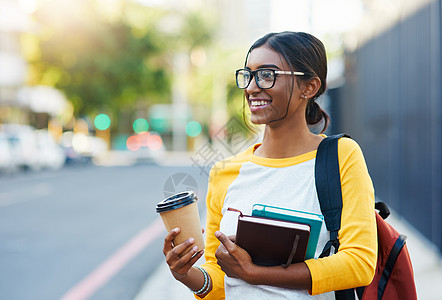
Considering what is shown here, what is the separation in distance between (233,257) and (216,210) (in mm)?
305

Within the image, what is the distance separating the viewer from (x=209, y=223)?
71.9 inches

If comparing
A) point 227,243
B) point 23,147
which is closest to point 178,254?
point 227,243

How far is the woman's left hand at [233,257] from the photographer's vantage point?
150 centimetres

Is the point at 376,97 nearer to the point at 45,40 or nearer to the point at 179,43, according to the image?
the point at 45,40

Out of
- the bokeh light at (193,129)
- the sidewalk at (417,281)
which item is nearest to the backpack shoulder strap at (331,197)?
the sidewalk at (417,281)

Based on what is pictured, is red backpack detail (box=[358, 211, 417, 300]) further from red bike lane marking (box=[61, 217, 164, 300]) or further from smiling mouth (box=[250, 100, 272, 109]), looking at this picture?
red bike lane marking (box=[61, 217, 164, 300])

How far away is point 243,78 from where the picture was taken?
67.9 inches

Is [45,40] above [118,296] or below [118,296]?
above

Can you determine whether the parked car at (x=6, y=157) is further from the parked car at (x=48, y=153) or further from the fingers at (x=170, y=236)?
the fingers at (x=170, y=236)

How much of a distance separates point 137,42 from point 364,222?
30.2 meters

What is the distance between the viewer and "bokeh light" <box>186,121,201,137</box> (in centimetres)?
4528

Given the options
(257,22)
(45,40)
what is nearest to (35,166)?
(45,40)

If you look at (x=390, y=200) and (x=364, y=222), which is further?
(x=390, y=200)

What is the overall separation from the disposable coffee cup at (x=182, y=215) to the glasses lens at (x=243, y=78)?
40cm
